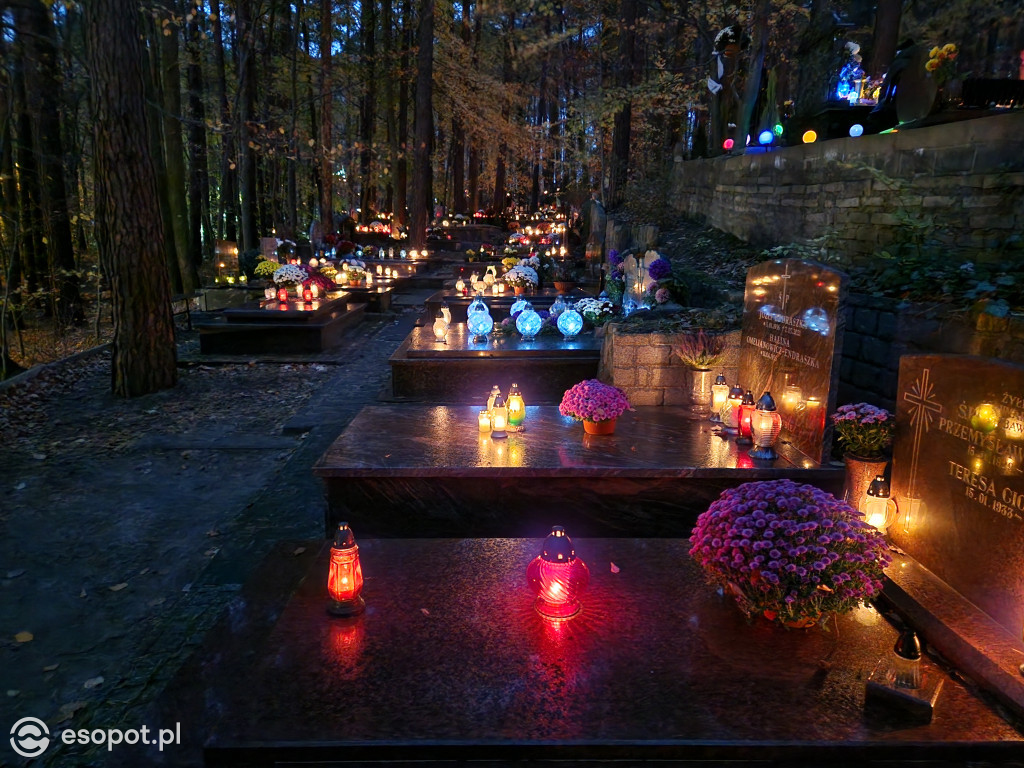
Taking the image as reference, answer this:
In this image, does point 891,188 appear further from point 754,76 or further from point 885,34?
point 885,34

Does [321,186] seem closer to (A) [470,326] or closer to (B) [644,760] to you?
(A) [470,326]

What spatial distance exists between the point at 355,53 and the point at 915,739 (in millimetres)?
34128

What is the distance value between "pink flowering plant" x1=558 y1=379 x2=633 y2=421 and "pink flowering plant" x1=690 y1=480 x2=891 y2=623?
8.75 feet

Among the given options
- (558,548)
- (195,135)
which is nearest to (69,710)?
(558,548)

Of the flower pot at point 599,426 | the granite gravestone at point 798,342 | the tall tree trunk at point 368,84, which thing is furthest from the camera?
the tall tree trunk at point 368,84

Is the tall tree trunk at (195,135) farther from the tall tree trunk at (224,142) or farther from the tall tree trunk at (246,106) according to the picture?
the tall tree trunk at (246,106)

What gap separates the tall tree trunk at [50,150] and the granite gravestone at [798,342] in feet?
42.7

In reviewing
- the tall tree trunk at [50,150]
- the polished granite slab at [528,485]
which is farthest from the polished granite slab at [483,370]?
the tall tree trunk at [50,150]

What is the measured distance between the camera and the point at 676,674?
10.6 ft

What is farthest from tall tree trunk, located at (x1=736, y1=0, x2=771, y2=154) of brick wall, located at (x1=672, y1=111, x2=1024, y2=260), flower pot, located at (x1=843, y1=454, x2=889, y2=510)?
flower pot, located at (x1=843, y1=454, x2=889, y2=510)

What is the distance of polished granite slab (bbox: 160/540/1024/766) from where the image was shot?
277cm

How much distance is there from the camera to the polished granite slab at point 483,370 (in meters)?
9.76

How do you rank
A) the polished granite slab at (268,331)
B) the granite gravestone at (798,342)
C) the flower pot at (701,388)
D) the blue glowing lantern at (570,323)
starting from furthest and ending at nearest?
the polished granite slab at (268,331)
the blue glowing lantern at (570,323)
the flower pot at (701,388)
the granite gravestone at (798,342)

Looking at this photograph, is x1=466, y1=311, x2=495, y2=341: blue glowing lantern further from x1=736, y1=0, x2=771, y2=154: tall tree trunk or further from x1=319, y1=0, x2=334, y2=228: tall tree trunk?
x1=319, y1=0, x2=334, y2=228: tall tree trunk
